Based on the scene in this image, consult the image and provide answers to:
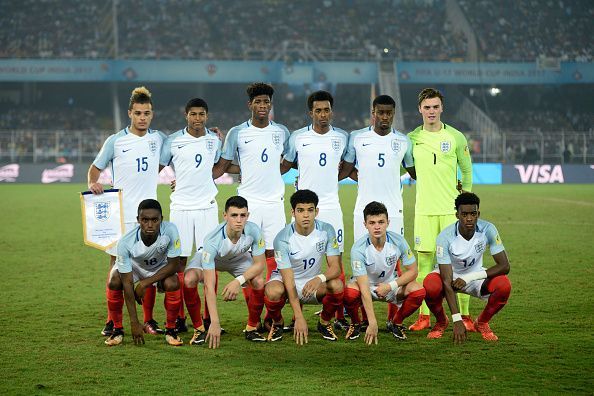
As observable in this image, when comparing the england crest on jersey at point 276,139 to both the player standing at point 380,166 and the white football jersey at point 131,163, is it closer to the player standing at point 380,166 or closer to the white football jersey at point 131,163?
the player standing at point 380,166

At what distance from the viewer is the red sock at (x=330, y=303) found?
754 centimetres

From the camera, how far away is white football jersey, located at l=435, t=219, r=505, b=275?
7566 millimetres

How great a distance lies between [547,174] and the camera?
3597 centimetres

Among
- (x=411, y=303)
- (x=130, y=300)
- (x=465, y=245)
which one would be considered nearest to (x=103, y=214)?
(x=130, y=300)

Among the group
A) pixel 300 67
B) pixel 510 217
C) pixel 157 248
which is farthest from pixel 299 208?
pixel 300 67

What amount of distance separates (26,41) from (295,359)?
132 feet

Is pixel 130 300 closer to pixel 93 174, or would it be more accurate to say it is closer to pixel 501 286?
pixel 93 174

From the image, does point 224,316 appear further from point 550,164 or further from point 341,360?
point 550,164

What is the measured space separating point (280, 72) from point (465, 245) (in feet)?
113

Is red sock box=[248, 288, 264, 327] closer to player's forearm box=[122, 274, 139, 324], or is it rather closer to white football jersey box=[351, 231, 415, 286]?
white football jersey box=[351, 231, 415, 286]

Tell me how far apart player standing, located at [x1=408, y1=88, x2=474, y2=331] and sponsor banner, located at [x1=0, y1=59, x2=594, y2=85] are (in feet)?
110

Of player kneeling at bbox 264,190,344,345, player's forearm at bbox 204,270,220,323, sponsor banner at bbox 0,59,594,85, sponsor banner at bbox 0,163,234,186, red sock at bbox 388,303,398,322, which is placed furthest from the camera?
sponsor banner at bbox 0,59,594,85

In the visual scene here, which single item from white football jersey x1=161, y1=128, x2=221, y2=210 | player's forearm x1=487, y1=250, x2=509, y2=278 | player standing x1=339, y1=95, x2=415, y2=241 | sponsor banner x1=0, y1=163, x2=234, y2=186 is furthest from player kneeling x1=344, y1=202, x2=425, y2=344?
sponsor banner x1=0, y1=163, x2=234, y2=186

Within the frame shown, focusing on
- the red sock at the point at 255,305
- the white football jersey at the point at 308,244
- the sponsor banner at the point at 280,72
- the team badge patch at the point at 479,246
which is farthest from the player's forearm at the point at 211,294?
the sponsor banner at the point at 280,72
